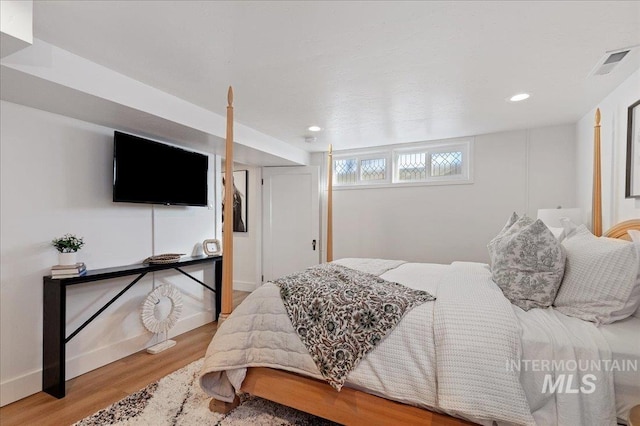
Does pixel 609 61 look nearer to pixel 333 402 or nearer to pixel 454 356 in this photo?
pixel 454 356

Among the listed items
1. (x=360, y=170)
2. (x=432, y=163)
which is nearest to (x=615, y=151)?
(x=432, y=163)

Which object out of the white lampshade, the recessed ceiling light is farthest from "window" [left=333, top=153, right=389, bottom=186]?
the white lampshade

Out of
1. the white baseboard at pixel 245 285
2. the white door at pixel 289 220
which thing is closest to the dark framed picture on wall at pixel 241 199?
the white door at pixel 289 220

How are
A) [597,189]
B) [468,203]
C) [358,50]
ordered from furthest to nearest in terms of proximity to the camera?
1. [468,203]
2. [597,189]
3. [358,50]

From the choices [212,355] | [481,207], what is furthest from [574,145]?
[212,355]

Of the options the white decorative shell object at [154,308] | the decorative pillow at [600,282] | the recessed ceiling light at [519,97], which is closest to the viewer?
the decorative pillow at [600,282]

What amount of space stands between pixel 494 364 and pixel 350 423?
0.78m

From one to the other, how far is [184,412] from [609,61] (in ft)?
11.3

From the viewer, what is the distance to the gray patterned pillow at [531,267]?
156 cm

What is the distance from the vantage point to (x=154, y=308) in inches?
112

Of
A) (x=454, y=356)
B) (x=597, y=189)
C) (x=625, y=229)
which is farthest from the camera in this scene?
(x=597, y=189)

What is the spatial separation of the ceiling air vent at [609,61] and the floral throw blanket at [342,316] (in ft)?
5.78

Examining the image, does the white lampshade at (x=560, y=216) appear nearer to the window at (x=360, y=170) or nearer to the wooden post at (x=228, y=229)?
the window at (x=360, y=170)

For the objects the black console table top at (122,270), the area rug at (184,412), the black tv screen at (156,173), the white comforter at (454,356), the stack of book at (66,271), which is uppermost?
the black tv screen at (156,173)
